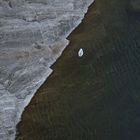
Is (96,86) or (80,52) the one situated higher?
(80,52)

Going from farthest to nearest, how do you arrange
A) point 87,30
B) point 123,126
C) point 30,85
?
1. point 87,30
2. point 30,85
3. point 123,126

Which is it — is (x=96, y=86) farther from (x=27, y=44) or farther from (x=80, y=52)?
(x=27, y=44)

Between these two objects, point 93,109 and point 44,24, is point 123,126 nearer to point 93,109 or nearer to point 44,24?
point 93,109

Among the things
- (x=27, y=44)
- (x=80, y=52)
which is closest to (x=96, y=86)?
(x=80, y=52)

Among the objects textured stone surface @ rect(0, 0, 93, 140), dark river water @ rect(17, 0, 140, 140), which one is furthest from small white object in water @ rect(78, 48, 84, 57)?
textured stone surface @ rect(0, 0, 93, 140)

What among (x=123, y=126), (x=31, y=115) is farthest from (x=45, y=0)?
(x=123, y=126)

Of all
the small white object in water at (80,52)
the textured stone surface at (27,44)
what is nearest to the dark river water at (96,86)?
the small white object in water at (80,52)
